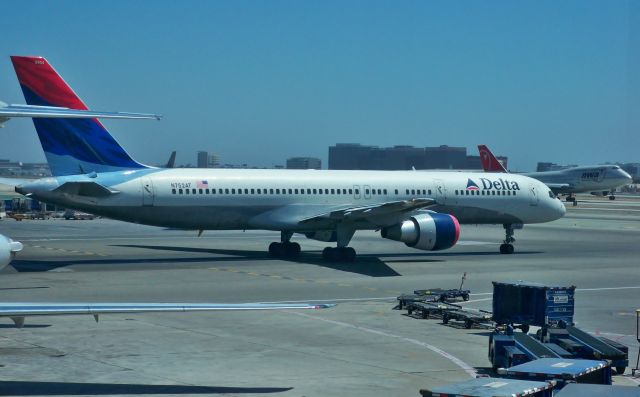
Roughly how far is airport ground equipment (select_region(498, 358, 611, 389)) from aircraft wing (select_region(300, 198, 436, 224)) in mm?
23998

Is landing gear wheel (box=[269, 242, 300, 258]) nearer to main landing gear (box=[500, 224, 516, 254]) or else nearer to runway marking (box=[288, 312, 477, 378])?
main landing gear (box=[500, 224, 516, 254])

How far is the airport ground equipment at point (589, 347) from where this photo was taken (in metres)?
20.0

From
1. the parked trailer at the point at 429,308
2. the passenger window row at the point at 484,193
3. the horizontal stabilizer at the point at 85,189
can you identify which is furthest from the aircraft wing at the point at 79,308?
the passenger window row at the point at 484,193

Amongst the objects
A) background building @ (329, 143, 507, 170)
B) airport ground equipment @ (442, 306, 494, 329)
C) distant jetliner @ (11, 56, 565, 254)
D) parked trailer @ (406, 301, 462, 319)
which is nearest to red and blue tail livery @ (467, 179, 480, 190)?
distant jetliner @ (11, 56, 565, 254)

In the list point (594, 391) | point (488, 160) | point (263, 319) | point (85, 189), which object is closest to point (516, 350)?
point (594, 391)

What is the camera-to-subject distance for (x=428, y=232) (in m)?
40.9

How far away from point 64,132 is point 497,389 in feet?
97.1

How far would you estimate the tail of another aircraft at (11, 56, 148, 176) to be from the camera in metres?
38.4

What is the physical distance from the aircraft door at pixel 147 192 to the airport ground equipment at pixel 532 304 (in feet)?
64.8

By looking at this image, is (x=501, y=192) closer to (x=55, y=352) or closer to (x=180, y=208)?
(x=180, y=208)

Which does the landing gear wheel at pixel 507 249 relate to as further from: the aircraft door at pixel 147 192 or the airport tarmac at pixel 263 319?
the aircraft door at pixel 147 192

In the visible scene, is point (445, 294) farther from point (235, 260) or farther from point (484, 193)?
point (484, 193)

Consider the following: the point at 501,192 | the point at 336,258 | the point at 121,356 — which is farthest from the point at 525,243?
the point at 121,356

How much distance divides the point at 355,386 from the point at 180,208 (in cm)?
2428
